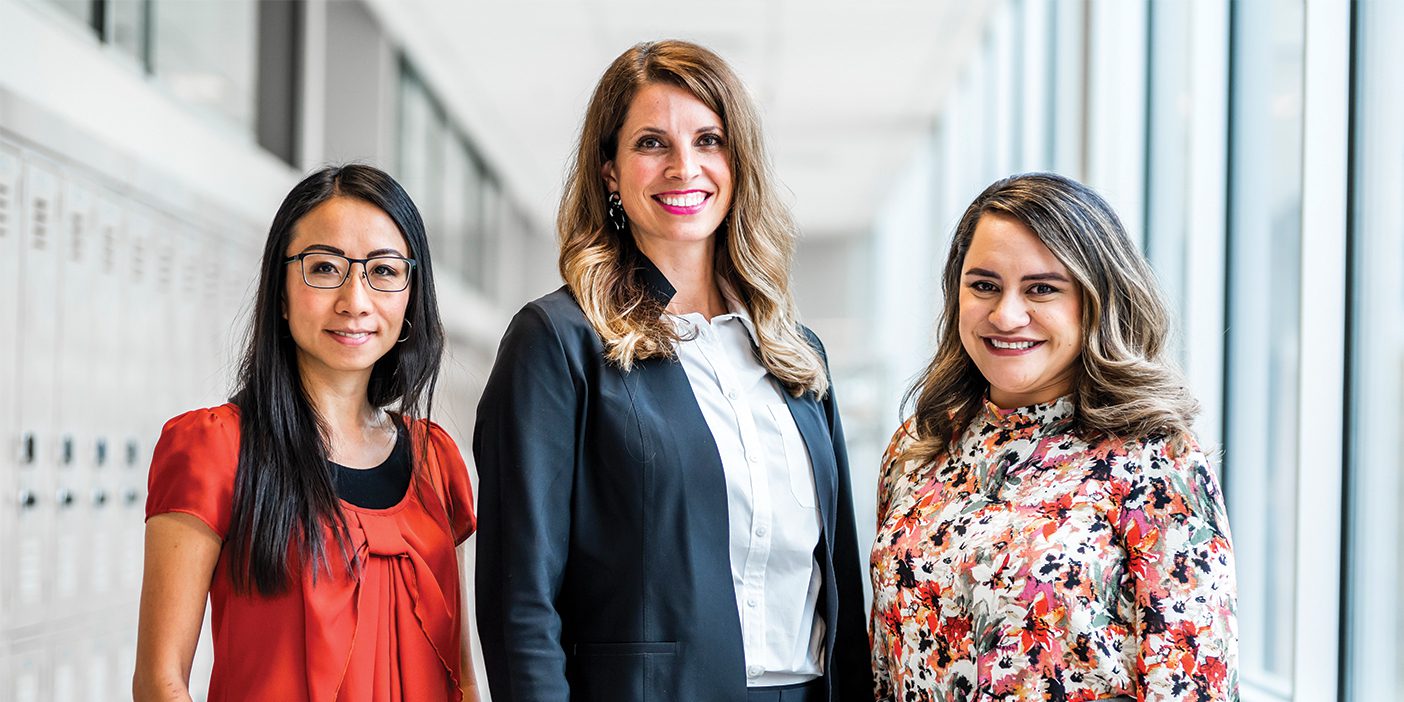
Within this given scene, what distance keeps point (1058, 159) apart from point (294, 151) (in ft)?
10.4

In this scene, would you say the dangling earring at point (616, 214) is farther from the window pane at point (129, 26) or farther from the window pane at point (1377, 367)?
the window pane at point (129, 26)

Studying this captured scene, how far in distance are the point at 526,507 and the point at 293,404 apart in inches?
15.0

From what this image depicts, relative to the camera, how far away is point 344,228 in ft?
6.25

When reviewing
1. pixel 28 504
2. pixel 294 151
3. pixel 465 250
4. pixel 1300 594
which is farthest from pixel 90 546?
pixel 465 250

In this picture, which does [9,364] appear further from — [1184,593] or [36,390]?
[1184,593]

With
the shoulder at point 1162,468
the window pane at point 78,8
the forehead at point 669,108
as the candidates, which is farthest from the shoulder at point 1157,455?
the window pane at point 78,8

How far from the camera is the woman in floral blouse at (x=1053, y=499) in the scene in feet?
5.50

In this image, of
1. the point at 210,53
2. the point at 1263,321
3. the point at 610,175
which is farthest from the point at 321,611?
Answer: the point at 210,53

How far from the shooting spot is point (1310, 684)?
2.63 metres

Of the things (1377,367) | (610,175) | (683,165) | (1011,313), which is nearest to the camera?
(1011,313)

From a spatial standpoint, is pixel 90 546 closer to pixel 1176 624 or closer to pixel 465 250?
pixel 1176 624

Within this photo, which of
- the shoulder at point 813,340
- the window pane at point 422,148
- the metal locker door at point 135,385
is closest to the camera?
the shoulder at point 813,340

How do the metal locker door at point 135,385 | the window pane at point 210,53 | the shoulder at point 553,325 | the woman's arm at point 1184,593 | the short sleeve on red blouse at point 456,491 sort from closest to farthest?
the woman's arm at point 1184,593 → the shoulder at point 553,325 → the short sleeve on red blouse at point 456,491 → the metal locker door at point 135,385 → the window pane at point 210,53

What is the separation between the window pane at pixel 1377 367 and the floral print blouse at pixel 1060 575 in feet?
3.13
